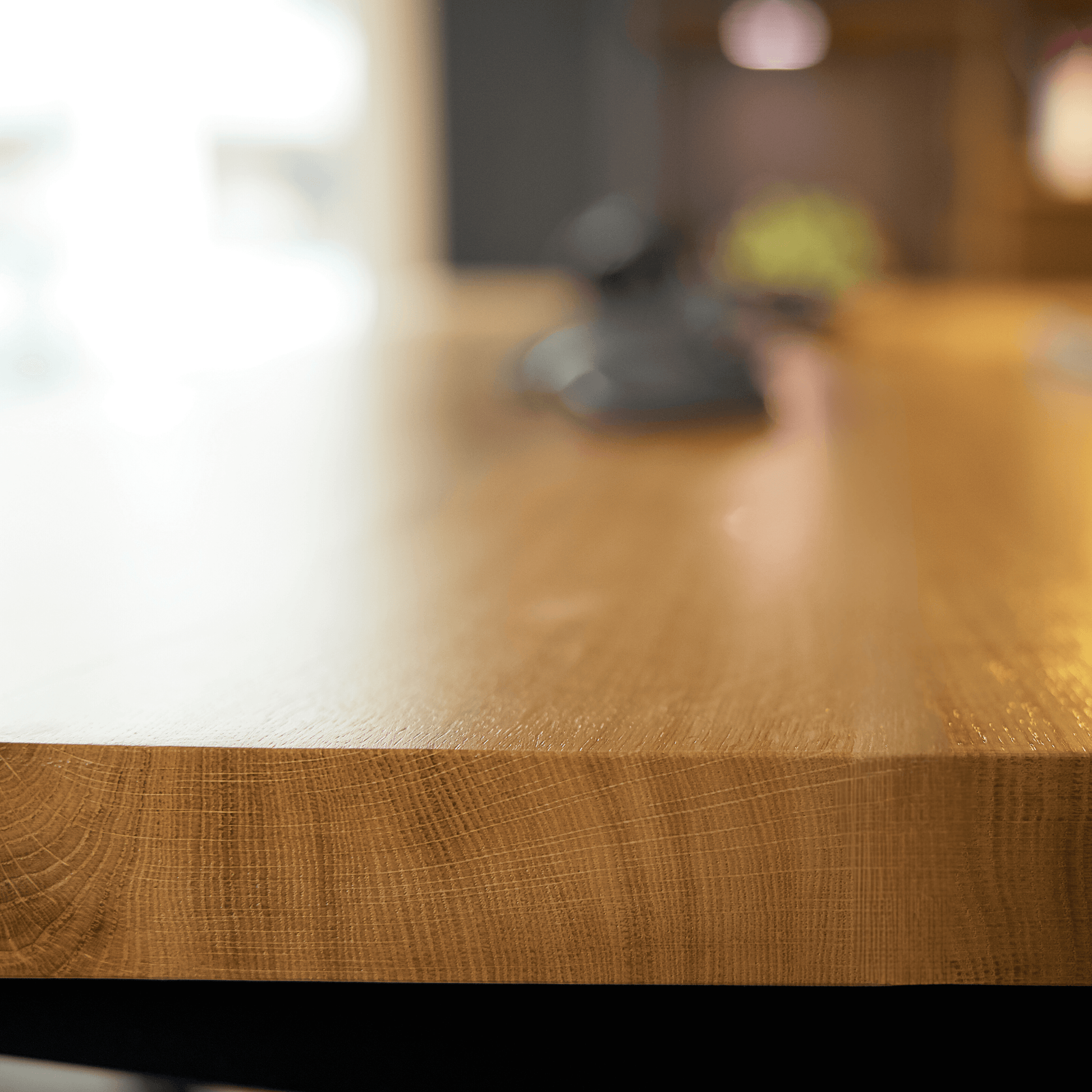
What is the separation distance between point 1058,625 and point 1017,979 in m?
0.12

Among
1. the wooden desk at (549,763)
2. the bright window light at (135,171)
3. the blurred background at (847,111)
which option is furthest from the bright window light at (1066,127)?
the wooden desk at (549,763)

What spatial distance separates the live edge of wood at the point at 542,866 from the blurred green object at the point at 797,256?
1.45m

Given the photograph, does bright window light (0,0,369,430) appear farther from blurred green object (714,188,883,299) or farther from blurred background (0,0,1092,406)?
blurred green object (714,188,883,299)

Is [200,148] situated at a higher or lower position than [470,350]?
higher

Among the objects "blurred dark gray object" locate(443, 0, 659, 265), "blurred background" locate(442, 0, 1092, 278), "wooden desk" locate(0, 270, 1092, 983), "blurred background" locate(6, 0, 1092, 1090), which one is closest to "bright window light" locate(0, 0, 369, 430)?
"blurred background" locate(6, 0, 1092, 1090)

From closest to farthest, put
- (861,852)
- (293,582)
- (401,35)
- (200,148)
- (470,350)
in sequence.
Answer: (861,852) → (293,582) → (470,350) → (200,148) → (401,35)

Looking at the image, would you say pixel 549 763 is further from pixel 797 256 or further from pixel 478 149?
pixel 478 149

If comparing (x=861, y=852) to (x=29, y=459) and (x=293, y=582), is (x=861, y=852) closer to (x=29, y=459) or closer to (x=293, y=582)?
(x=293, y=582)

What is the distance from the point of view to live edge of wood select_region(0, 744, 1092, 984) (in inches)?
9.5

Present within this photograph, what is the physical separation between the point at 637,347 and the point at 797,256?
1.35 m

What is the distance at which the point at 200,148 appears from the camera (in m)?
3.37

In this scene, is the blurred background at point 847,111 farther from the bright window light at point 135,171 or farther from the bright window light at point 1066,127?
the bright window light at point 135,171

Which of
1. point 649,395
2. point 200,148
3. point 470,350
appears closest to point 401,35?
point 200,148

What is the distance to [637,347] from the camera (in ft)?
2.65
